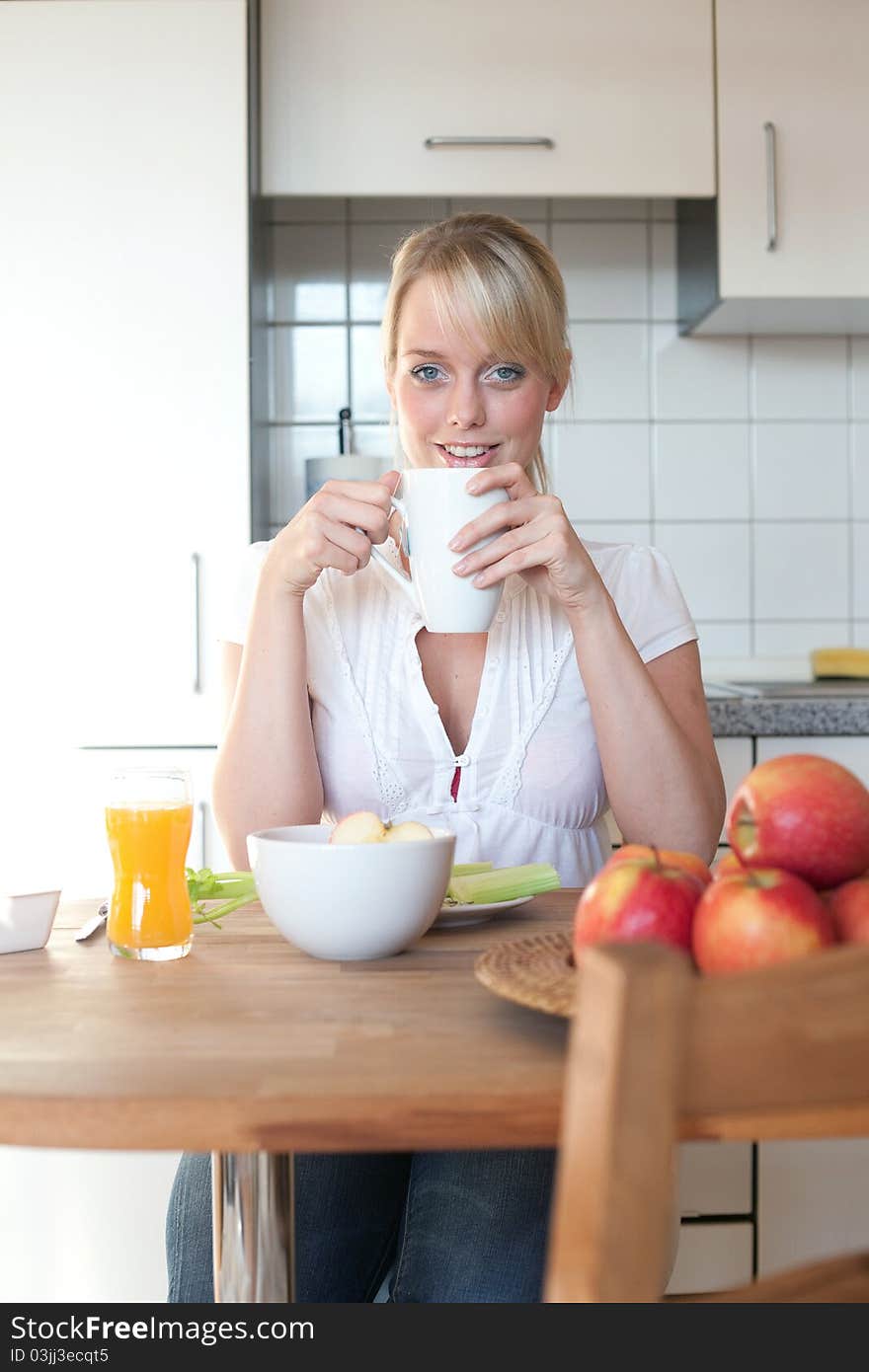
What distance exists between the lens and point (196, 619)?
81.6 inches

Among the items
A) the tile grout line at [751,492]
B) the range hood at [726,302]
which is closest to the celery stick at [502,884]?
the range hood at [726,302]

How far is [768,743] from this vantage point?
194 centimetres

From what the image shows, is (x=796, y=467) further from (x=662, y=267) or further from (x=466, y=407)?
(x=466, y=407)

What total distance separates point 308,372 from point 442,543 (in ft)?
5.21

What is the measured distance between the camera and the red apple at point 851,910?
0.62 metres

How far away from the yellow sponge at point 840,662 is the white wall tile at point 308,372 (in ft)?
3.30

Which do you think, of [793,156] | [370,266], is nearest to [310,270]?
[370,266]

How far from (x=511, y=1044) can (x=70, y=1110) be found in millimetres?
202

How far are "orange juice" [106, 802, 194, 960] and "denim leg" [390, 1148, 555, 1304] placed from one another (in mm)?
282

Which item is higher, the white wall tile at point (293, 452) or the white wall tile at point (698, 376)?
the white wall tile at point (698, 376)

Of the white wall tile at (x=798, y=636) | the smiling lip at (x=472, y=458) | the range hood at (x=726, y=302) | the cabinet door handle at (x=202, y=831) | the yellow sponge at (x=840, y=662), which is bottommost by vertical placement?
the cabinet door handle at (x=202, y=831)

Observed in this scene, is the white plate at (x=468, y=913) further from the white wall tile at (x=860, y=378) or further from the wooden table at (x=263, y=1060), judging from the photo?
the white wall tile at (x=860, y=378)

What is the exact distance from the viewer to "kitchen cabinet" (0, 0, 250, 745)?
207cm
